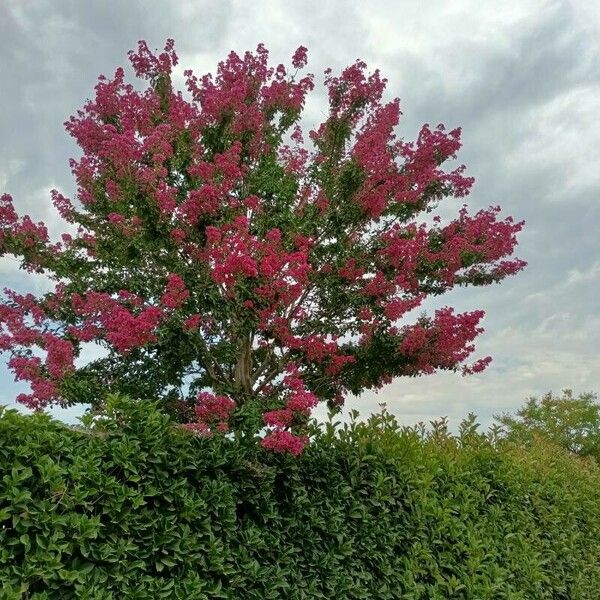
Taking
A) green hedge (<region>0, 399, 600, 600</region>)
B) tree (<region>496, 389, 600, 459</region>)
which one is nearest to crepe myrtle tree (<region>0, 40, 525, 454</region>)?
green hedge (<region>0, 399, 600, 600</region>)

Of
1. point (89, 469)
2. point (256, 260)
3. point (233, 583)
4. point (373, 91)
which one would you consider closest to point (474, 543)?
point (233, 583)

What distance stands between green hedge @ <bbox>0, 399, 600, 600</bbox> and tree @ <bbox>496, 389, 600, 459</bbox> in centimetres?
2183

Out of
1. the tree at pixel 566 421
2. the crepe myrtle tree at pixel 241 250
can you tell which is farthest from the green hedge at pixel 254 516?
the tree at pixel 566 421

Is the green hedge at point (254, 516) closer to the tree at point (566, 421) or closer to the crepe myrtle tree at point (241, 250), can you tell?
the crepe myrtle tree at point (241, 250)

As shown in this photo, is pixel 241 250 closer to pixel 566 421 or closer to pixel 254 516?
pixel 254 516

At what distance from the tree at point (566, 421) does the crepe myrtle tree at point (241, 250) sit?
19.3 metres

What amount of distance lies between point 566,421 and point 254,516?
2698 cm

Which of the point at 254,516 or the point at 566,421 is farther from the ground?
the point at 566,421

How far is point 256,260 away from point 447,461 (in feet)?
10.7

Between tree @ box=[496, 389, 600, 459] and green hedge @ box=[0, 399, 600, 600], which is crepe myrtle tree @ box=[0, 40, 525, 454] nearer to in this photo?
green hedge @ box=[0, 399, 600, 600]

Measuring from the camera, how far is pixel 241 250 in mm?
7602

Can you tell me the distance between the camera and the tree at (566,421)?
2888cm

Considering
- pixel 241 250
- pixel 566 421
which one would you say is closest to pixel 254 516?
pixel 241 250

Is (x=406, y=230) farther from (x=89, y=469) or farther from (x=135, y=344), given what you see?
(x=89, y=469)
